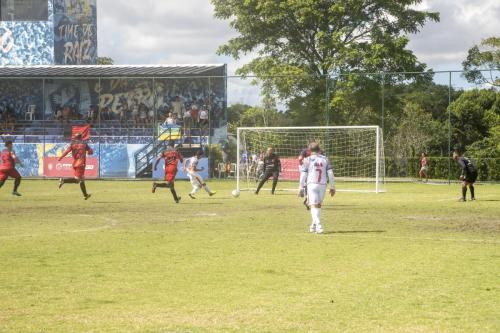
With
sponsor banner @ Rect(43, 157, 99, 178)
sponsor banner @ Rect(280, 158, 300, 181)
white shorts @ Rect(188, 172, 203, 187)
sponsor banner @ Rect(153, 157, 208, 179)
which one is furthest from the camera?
sponsor banner @ Rect(43, 157, 99, 178)

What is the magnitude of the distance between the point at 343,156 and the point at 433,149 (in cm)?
2417

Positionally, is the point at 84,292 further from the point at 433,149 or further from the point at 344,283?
the point at 433,149

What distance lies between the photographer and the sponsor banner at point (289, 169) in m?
42.4

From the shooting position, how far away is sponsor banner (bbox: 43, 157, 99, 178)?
152 ft

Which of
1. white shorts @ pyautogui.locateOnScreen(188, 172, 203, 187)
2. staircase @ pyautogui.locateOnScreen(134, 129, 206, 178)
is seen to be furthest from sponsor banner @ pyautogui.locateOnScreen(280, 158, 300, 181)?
white shorts @ pyautogui.locateOnScreen(188, 172, 203, 187)

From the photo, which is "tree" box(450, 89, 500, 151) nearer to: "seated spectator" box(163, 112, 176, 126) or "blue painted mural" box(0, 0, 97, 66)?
"seated spectator" box(163, 112, 176, 126)

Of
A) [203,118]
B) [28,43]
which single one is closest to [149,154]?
[203,118]

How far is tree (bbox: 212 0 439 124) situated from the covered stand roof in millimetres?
3097

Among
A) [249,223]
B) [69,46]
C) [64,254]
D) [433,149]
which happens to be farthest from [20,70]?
[64,254]

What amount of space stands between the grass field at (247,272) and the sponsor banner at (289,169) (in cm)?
1948

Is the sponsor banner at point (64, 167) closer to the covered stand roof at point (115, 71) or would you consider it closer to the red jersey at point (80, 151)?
the covered stand roof at point (115, 71)

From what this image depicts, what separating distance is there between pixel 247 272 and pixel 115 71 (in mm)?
45725

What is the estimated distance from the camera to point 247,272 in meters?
11.9

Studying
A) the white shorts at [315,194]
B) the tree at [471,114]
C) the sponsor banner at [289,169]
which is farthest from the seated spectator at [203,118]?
the white shorts at [315,194]
